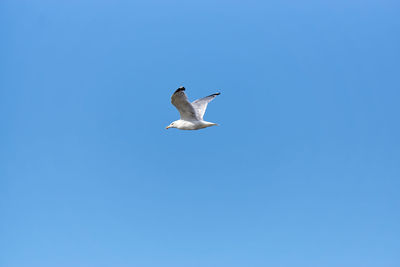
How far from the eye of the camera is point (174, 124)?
12.3 metres

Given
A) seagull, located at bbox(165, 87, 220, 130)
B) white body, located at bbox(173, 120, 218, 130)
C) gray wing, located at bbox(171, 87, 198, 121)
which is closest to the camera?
gray wing, located at bbox(171, 87, 198, 121)

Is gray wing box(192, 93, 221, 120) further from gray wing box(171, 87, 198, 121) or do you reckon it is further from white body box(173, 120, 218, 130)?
gray wing box(171, 87, 198, 121)

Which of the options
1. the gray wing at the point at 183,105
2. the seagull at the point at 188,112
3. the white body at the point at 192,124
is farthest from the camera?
the white body at the point at 192,124

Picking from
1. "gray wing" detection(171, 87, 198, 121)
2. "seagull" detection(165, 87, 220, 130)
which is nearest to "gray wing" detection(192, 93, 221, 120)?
"seagull" detection(165, 87, 220, 130)

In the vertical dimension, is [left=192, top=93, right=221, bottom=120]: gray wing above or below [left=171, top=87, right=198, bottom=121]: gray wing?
above

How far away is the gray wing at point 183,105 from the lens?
1008cm

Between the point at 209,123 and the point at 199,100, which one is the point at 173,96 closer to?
the point at 209,123

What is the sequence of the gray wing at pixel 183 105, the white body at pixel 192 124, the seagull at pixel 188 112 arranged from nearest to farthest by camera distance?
the gray wing at pixel 183 105
the seagull at pixel 188 112
the white body at pixel 192 124

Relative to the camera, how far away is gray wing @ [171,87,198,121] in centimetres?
1008

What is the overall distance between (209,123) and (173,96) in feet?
5.88

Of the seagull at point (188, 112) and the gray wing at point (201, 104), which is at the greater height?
the gray wing at point (201, 104)

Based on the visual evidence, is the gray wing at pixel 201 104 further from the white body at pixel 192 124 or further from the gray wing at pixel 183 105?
the gray wing at pixel 183 105

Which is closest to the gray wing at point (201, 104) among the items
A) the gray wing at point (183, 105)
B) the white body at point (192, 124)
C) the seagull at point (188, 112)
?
the seagull at point (188, 112)

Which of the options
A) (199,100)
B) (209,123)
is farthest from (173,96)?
(199,100)
